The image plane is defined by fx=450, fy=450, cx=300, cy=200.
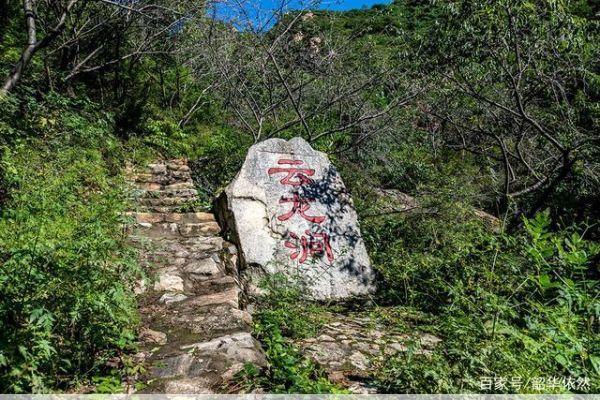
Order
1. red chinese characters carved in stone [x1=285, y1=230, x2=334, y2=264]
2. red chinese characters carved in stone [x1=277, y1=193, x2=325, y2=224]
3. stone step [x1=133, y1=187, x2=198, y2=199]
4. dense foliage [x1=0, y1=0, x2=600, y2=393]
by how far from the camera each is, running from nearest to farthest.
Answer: dense foliage [x1=0, y1=0, x2=600, y2=393]
red chinese characters carved in stone [x1=285, y1=230, x2=334, y2=264]
red chinese characters carved in stone [x1=277, y1=193, x2=325, y2=224]
stone step [x1=133, y1=187, x2=198, y2=199]

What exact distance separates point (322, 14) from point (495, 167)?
17.3 feet

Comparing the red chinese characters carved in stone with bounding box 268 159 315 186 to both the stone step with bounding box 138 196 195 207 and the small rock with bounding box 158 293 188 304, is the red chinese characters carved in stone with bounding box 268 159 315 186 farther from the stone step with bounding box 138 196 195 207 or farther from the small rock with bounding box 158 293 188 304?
the small rock with bounding box 158 293 188 304

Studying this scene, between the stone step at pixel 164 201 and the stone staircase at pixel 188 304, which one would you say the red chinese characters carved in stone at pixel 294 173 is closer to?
the stone staircase at pixel 188 304

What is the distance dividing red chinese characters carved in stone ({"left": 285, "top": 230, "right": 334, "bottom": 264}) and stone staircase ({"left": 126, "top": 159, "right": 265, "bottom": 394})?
2.14ft

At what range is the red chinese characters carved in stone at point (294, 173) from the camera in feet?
17.4

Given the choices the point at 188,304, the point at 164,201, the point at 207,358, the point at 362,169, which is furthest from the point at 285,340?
the point at 362,169

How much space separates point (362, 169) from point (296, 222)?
3.49 metres

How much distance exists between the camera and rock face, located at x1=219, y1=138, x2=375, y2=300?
15.4 ft

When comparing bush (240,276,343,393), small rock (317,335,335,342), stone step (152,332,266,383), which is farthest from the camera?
small rock (317,335,335,342)

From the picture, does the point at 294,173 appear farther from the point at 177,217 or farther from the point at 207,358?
the point at 207,358

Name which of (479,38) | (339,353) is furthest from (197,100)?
(339,353)

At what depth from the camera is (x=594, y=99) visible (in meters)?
8.40

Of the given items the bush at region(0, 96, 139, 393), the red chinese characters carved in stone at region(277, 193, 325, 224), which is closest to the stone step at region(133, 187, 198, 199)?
the red chinese characters carved in stone at region(277, 193, 325, 224)

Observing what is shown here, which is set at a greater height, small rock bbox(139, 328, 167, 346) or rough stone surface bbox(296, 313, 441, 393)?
small rock bbox(139, 328, 167, 346)
